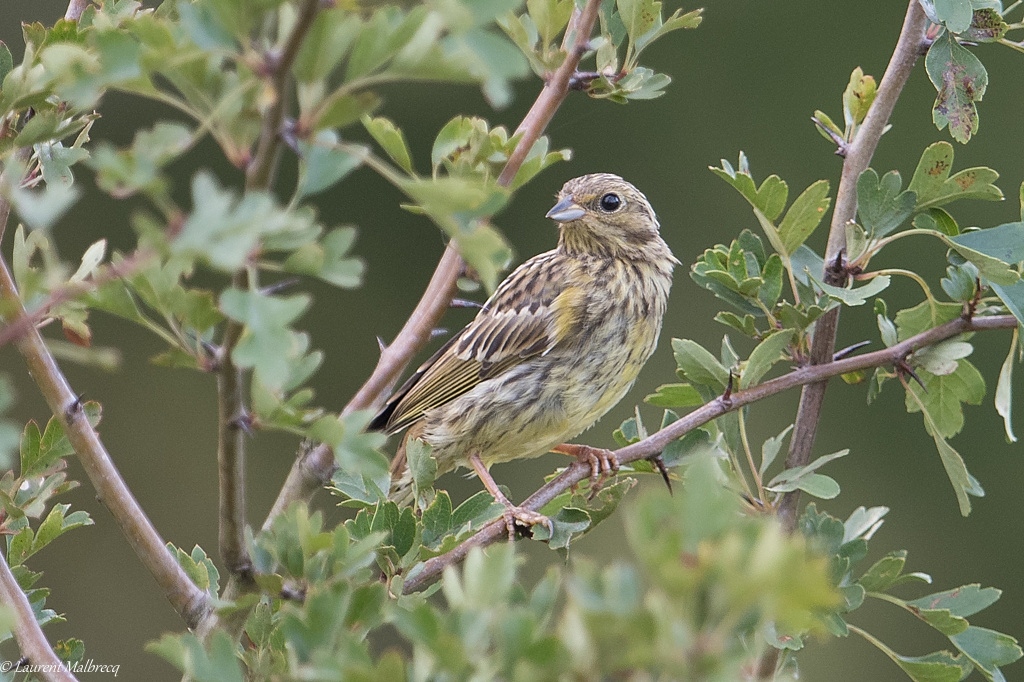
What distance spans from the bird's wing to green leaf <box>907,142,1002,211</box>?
54.0 inches

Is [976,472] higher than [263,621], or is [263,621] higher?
[263,621]

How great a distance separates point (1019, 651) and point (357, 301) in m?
6.63

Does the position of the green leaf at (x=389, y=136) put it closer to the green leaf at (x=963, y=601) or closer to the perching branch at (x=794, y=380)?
the perching branch at (x=794, y=380)

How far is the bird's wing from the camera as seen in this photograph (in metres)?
3.41

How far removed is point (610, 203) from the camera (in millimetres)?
3740

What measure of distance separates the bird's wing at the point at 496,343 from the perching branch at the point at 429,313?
1.51 m

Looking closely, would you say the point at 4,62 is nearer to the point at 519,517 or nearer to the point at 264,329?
the point at 264,329

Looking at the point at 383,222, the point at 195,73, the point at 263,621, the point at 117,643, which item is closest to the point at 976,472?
the point at 383,222

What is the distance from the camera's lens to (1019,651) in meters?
2.04

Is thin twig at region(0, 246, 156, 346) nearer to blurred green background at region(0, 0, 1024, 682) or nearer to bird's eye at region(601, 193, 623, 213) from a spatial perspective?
bird's eye at region(601, 193, 623, 213)

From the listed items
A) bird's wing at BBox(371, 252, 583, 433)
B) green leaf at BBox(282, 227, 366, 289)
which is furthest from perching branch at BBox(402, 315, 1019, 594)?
bird's wing at BBox(371, 252, 583, 433)

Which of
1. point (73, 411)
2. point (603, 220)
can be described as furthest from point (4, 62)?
point (603, 220)

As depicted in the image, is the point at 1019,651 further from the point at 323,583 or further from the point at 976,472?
the point at 976,472

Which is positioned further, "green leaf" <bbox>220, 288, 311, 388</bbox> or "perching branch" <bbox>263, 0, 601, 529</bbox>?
"perching branch" <bbox>263, 0, 601, 529</bbox>
